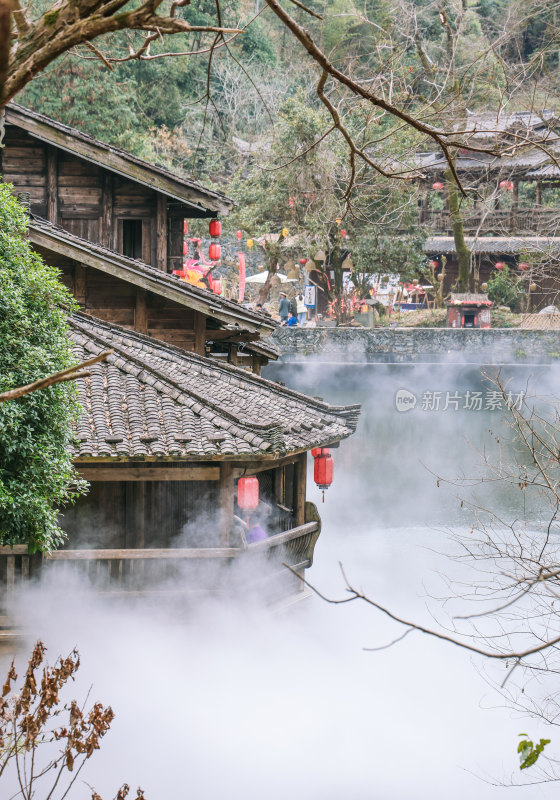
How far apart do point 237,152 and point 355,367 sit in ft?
35.6

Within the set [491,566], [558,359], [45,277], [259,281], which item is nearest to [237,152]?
[259,281]

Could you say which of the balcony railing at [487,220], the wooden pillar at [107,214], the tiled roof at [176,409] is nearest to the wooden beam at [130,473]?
the tiled roof at [176,409]

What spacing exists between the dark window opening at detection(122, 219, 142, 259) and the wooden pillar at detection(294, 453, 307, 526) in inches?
185

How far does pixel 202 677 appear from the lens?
10.0 metres

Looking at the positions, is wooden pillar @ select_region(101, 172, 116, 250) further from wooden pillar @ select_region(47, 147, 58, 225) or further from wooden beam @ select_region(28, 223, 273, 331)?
wooden beam @ select_region(28, 223, 273, 331)

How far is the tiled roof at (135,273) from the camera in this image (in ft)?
38.4

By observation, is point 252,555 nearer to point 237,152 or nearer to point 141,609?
point 141,609

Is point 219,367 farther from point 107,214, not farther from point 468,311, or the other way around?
point 468,311

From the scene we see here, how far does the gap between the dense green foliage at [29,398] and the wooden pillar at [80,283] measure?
490 cm

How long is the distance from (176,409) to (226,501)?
1231 millimetres

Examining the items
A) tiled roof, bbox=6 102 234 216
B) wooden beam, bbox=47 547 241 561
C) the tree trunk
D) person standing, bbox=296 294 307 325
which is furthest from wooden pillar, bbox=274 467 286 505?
person standing, bbox=296 294 307 325

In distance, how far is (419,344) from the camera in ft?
101

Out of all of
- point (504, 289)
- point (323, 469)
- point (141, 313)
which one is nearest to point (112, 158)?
point (141, 313)

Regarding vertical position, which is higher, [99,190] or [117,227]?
[99,190]
